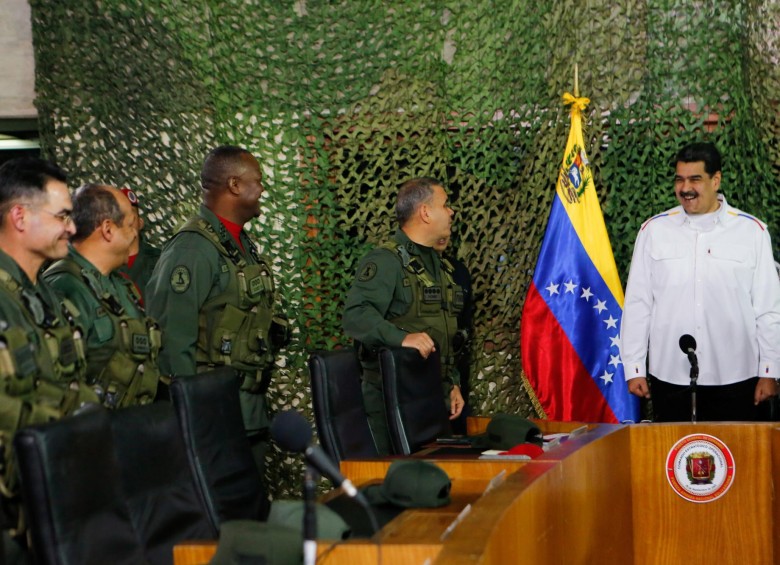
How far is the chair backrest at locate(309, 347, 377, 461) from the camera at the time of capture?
3.14 meters

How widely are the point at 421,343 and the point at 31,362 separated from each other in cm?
159

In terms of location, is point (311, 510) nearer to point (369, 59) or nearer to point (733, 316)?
point (733, 316)

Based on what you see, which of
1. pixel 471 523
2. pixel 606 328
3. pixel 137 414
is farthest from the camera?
pixel 606 328

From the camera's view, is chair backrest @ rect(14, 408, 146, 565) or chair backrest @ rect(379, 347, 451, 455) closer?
chair backrest @ rect(14, 408, 146, 565)

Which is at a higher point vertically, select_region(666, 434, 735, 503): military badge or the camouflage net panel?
the camouflage net panel

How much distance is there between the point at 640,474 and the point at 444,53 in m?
2.75

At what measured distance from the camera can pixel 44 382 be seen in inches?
99.9

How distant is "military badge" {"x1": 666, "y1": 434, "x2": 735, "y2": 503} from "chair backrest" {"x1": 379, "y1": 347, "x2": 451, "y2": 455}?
814mm

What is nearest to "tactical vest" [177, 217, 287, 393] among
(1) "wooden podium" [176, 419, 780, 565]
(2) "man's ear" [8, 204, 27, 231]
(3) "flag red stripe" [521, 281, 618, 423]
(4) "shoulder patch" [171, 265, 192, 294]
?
(4) "shoulder patch" [171, 265, 192, 294]

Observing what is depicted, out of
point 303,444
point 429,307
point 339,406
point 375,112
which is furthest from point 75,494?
point 375,112

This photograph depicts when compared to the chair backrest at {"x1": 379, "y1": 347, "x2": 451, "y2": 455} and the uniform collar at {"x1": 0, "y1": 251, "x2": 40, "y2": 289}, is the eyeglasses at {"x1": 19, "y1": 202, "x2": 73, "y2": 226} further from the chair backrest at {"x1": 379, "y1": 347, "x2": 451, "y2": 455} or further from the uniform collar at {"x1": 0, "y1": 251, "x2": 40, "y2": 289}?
the chair backrest at {"x1": 379, "y1": 347, "x2": 451, "y2": 455}

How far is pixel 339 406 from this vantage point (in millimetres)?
3213

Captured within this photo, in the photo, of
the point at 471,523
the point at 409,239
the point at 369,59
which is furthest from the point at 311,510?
the point at 369,59

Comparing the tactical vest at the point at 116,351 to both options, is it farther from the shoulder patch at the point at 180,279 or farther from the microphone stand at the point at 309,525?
the microphone stand at the point at 309,525
